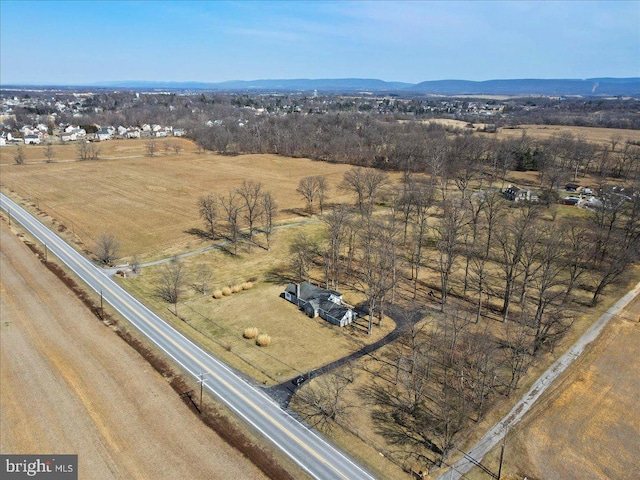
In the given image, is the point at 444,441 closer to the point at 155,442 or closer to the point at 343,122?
the point at 155,442

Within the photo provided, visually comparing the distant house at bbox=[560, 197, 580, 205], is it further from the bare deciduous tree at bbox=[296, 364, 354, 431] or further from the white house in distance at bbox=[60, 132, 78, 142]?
the white house in distance at bbox=[60, 132, 78, 142]

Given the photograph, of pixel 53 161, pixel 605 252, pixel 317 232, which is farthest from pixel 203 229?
pixel 53 161

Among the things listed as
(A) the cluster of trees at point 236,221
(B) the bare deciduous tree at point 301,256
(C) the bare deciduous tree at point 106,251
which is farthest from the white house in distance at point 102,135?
(B) the bare deciduous tree at point 301,256

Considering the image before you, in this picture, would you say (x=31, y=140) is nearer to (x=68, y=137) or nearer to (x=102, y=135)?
(x=68, y=137)

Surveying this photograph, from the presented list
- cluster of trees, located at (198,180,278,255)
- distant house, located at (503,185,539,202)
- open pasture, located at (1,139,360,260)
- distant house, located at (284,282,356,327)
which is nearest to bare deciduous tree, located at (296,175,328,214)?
open pasture, located at (1,139,360,260)

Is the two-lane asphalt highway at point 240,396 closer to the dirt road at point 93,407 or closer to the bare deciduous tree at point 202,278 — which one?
the dirt road at point 93,407
